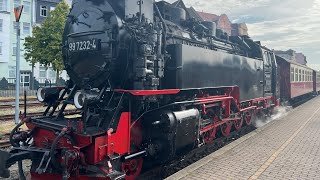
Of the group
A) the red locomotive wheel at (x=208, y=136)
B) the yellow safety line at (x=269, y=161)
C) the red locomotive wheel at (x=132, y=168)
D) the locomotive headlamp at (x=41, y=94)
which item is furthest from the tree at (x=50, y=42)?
the red locomotive wheel at (x=132, y=168)

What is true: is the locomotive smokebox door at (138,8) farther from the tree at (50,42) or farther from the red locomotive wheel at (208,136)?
the tree at (50,42)

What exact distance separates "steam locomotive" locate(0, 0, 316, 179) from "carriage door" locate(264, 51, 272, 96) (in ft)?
19.8

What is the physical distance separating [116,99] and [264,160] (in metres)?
3.56

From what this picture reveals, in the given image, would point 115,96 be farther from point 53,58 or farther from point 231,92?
point 53,58

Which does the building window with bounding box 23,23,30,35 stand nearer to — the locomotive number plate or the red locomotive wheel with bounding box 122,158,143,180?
the locomotive number plate

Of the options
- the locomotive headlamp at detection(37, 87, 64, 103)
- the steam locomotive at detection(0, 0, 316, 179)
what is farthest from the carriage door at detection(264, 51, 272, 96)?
the locomotive headlamp at detection(37, 87, 64, 103)

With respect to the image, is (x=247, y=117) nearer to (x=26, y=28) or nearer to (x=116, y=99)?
(x=116, y=99)

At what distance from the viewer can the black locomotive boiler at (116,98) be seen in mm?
4465

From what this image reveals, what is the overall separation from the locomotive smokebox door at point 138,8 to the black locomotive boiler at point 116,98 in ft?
0.06

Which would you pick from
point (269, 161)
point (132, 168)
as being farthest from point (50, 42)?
point (269, 161)

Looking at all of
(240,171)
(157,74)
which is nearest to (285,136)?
(240,171)

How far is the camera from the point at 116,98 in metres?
5.26

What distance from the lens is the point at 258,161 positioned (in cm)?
627

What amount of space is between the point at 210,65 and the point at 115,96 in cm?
289
